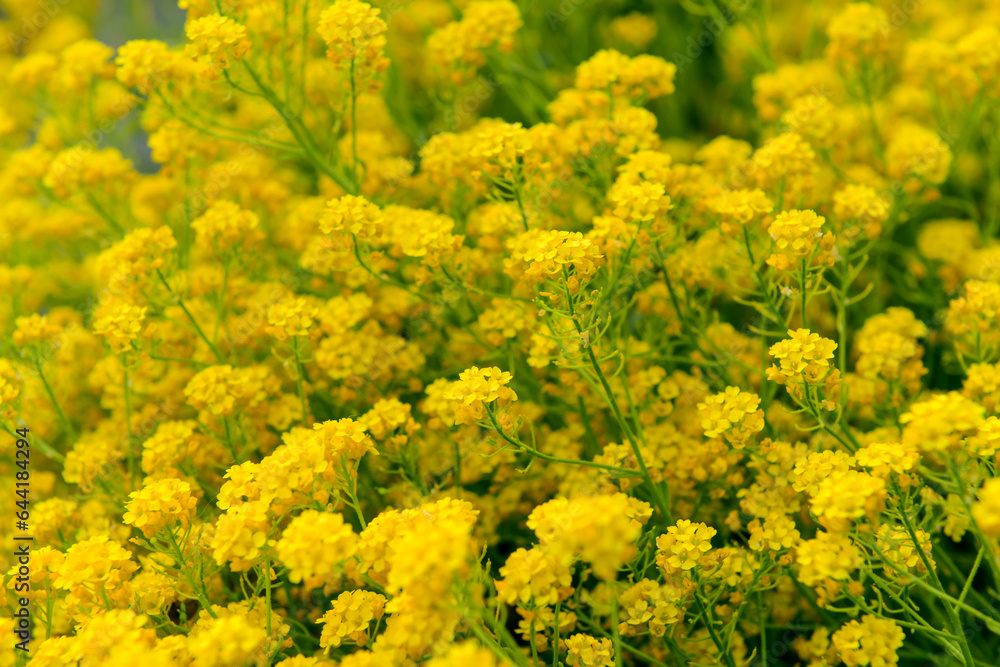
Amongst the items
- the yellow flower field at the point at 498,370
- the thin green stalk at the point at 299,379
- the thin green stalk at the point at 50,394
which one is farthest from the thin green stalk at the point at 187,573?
the thin green stalk at the point at 50,394

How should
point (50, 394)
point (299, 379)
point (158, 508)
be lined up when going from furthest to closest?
point (50, 394), point (299, 379), point (158, 508)

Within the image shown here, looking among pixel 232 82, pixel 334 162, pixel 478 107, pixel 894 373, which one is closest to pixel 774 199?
pixel 894 373

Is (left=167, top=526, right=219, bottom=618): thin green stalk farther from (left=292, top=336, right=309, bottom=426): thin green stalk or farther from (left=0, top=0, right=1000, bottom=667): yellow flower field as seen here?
(left=292, top=336, right=309, bottom=426): thin green stalk

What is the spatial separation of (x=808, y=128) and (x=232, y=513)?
154cm

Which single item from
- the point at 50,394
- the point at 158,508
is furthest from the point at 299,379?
the point at 50,394

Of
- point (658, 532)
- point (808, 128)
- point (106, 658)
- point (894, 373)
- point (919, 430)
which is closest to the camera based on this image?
point (919, 430)

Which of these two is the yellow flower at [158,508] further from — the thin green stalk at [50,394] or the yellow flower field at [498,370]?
the thin green stalk at [50,394]

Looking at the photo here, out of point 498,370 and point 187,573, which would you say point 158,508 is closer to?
point 187,573

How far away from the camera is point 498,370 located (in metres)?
1.40

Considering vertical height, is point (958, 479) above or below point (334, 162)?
below

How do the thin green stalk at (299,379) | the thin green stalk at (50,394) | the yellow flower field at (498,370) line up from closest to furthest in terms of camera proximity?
the yellow flower field at (498,370), the thin green stalk at (299,379), the thin green stalk at (50,394)

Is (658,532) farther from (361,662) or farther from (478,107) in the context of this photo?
(478,107)

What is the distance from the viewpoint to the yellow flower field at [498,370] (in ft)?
4.14

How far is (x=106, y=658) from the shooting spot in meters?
1.22
